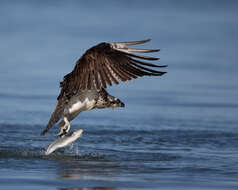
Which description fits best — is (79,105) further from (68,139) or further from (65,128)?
(68,139)

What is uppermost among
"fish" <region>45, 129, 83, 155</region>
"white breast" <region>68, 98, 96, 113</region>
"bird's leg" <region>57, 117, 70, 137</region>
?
"white breast" <region>68, 98, 96, 113</region>

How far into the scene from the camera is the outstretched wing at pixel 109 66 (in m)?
7.64

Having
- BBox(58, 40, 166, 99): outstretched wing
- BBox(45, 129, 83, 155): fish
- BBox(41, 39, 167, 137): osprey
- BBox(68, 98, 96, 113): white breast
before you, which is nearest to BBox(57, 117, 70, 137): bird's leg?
BBox(41, 39, 167, 137): osprey

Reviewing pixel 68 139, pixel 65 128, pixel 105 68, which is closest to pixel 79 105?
pixel 65 128

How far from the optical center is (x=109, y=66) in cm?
777

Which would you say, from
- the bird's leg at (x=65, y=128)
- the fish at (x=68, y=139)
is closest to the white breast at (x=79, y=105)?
the bird's leg at (x=65, y=128)

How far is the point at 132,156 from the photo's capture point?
350 inches

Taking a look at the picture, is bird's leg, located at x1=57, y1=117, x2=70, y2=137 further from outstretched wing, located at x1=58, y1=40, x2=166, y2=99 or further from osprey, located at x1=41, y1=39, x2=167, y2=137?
outstretched wing, located at x1=58, y1=40, x2=166, y2=99

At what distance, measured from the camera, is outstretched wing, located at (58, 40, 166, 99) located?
301 inches

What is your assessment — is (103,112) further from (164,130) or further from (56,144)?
(56,144)

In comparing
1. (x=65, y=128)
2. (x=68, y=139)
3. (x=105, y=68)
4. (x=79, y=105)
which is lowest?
(x=68, y=139)

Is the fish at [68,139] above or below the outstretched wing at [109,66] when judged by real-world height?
below

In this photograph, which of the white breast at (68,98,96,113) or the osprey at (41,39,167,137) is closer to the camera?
the osprey at (41,39,167,137)

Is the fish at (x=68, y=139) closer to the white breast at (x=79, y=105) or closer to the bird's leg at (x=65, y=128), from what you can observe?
the bird's leg at (x=65, y=128)
